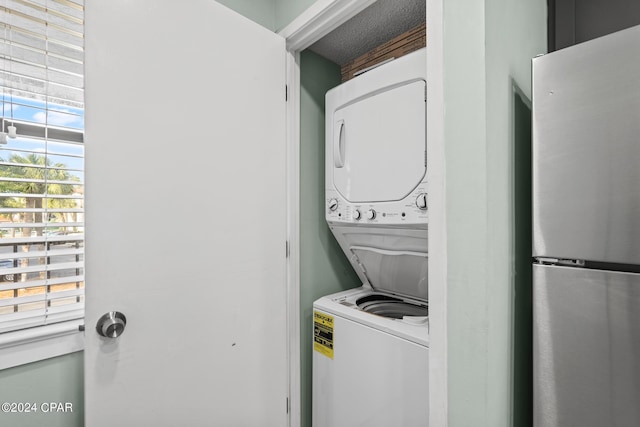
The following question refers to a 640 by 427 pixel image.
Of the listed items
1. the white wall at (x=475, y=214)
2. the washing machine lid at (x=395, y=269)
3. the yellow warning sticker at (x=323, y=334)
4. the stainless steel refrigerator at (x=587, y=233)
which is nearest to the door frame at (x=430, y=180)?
the white wall at (x=475, y=214)

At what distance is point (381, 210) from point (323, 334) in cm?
68

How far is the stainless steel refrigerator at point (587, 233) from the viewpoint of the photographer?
0.67 metres

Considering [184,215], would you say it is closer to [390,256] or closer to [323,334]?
[323,334]

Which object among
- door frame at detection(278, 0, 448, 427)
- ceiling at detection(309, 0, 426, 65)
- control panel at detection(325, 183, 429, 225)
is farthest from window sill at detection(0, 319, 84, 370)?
ceiling at detection(309, 0, 426, 65)

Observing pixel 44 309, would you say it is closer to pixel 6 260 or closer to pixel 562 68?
pixel 6 260

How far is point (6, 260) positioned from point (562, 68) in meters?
1.79

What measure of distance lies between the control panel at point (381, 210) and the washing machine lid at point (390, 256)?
0.08 m

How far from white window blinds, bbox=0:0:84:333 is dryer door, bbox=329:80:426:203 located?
112 centimetres

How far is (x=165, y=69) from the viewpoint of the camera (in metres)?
1.10

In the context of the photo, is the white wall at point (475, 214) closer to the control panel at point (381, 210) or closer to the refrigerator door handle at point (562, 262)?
the refrigerator door handle at point (562, 262)

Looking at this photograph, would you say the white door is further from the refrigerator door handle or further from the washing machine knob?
the refrigerator door handle

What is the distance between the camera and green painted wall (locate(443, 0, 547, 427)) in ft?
2.64

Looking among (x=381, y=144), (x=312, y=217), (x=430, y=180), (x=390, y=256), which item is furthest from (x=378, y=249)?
(x=430, y=180)

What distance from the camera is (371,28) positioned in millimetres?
1526
